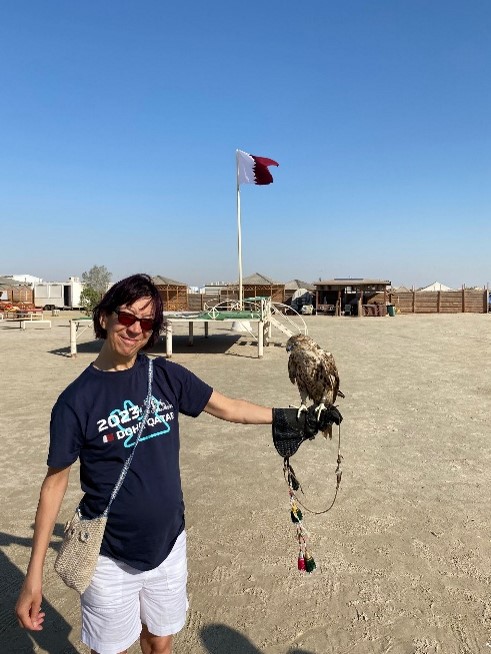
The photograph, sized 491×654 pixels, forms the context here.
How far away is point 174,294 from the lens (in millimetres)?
36750

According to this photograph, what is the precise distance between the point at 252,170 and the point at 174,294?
22.0m

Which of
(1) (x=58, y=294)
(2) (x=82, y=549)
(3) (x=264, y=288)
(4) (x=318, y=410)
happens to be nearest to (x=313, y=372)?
(4) (x=318, y=410)

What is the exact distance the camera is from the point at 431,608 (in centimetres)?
293

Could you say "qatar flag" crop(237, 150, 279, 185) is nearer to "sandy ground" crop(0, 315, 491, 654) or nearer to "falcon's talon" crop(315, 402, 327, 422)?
"sandy ground" crop(0, 315, 491, 654)

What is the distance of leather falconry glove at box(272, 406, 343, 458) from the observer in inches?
82.6

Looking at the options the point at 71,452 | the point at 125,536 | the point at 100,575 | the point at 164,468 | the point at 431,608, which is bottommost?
the point at 431,608

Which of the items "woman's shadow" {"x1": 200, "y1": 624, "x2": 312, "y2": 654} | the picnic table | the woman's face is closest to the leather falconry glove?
the woman's face

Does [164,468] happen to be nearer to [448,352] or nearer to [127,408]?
[127,408]

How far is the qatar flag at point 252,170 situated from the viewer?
51.2 feet

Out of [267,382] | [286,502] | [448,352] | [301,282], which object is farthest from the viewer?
[301,282]

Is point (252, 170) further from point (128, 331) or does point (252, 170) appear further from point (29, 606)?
point (29, 606)

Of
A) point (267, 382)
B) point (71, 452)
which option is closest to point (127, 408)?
point (71, 452)

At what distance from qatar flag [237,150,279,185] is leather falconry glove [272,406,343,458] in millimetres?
14518

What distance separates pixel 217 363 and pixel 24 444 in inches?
269
